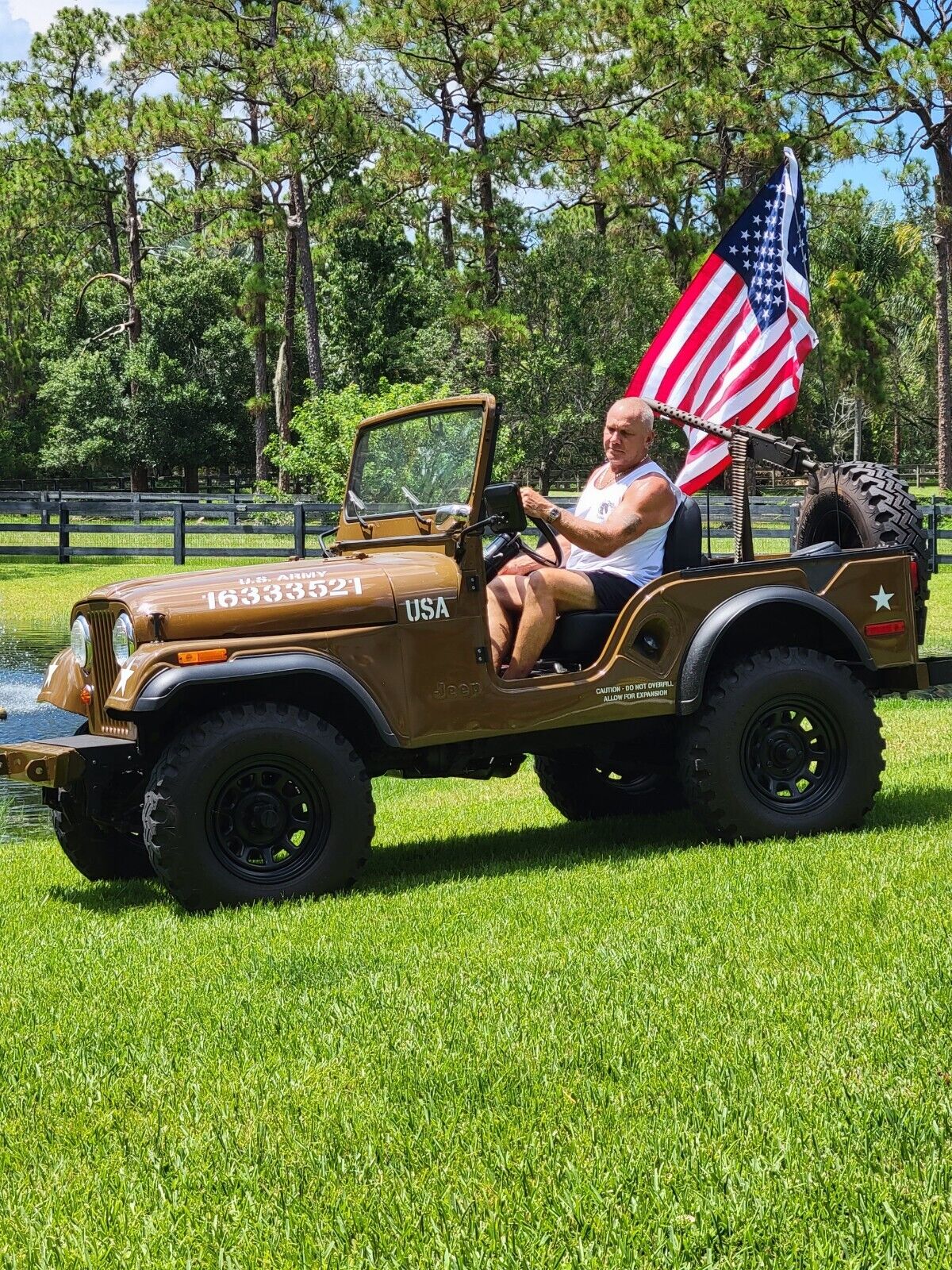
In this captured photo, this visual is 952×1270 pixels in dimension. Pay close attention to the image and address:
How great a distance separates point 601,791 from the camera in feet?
25.1

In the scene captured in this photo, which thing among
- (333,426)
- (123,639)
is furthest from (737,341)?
(333,426)

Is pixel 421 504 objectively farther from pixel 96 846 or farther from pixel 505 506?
pixel 96 846

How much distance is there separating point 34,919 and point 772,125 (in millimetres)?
32630

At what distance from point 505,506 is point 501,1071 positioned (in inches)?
103

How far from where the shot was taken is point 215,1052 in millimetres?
3969

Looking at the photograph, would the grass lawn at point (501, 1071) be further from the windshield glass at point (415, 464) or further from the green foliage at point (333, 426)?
the green foliage at point (333, 426)

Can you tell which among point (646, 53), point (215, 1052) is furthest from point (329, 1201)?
point (646, 53)

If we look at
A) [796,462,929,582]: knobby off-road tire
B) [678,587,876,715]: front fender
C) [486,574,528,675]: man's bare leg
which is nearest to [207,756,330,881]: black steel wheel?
[486,574,528,675]: man's bare leg

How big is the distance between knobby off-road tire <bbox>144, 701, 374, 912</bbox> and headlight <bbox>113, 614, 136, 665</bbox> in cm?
42

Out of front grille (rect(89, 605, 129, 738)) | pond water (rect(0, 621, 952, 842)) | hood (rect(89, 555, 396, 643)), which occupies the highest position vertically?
hood (rect(89, 555, 396, 643))

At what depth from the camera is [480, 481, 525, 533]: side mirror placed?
5738mm

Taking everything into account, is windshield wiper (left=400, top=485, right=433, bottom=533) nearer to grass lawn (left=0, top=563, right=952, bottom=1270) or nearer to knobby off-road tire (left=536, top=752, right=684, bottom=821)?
grass lawn (left=0, top=563, right=952, bottom=1270)

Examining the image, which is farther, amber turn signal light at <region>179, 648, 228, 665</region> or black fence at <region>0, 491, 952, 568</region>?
black fence at <region>0, 491, 952, 568</region>

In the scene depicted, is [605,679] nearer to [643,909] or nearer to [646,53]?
[643,909]
